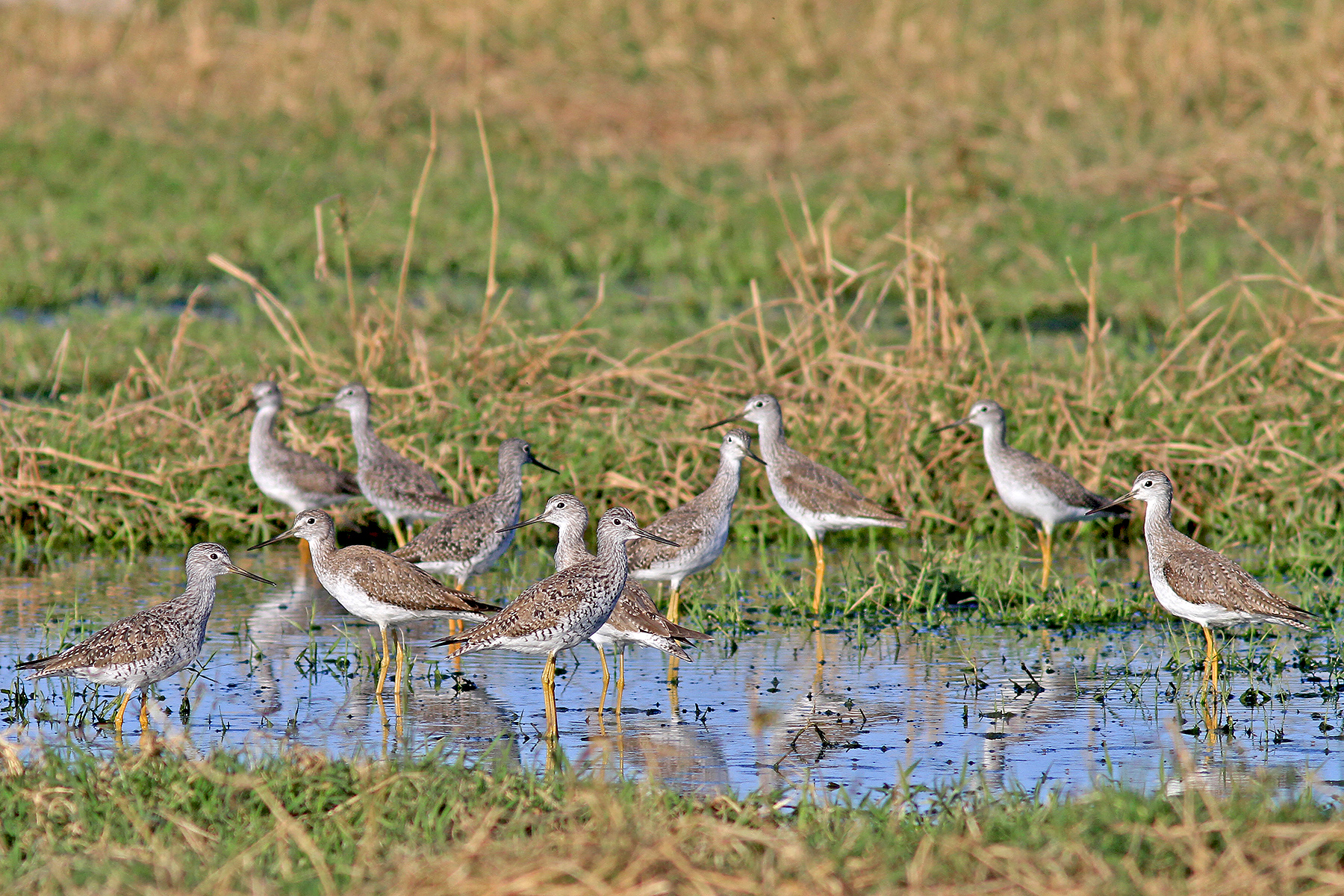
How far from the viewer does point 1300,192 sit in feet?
70.5

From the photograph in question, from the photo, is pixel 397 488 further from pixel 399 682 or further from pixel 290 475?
pixel 399 682

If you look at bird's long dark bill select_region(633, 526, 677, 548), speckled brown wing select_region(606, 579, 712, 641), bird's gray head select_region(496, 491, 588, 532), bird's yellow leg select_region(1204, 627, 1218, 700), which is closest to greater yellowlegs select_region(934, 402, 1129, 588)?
bird's yellow leg select_region(1204, 627, 1218, 700)

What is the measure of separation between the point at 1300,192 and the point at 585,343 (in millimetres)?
10100

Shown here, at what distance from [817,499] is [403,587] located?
314 centimetres

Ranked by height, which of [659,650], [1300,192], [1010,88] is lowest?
[659,650]

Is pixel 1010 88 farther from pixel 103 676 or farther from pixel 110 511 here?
pixel 103 676

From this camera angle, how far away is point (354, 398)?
12.8 metres

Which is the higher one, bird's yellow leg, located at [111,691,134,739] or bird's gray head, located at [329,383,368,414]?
bird's gray head, located at [329,383,368,414]

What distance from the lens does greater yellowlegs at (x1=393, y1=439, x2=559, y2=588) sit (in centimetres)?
1048

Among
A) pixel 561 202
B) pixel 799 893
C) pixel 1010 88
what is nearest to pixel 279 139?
pixel 561 202

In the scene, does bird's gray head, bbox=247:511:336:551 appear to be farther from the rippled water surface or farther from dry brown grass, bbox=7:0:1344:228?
dry brown grass, bbox=7:0:1344:228

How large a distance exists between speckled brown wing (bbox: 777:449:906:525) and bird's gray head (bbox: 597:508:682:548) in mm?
2185

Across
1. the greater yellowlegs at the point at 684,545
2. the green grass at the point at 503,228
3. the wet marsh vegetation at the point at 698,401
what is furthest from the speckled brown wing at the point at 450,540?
the green grass at the point at 503,228

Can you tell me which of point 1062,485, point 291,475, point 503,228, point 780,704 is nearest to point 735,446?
point 1062,485
